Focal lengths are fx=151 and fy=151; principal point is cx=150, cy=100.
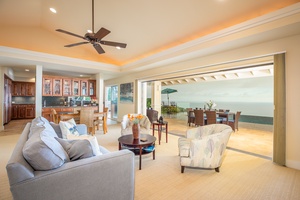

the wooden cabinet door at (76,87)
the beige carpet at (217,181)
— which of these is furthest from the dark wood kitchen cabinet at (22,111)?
the beige carpet at (217,181)

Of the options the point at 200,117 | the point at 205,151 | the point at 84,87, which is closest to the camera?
the point at 205,151

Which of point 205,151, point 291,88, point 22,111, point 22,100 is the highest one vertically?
point 291,88

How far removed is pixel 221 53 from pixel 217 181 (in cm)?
308

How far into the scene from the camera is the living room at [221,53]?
283 cm

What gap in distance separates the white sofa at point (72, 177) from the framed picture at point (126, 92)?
5.70 m

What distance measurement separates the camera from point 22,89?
8688mm

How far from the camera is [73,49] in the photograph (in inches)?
241

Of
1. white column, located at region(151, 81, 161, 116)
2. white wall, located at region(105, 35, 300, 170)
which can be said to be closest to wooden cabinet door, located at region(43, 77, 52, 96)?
white column, located at region(151, 81, 161, 116)

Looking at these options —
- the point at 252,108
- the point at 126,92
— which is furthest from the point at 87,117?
the point at 252,108

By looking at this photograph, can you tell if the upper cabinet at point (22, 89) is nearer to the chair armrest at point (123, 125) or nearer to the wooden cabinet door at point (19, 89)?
the wooden cabinet door at point (19, 89)

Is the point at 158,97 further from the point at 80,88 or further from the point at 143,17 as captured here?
the point at 143,17

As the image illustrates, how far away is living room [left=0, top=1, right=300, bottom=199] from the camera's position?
9.30ft

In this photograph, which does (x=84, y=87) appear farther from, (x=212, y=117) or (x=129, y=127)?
(x=212, y=117)

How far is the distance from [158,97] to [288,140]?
623 centimetres
